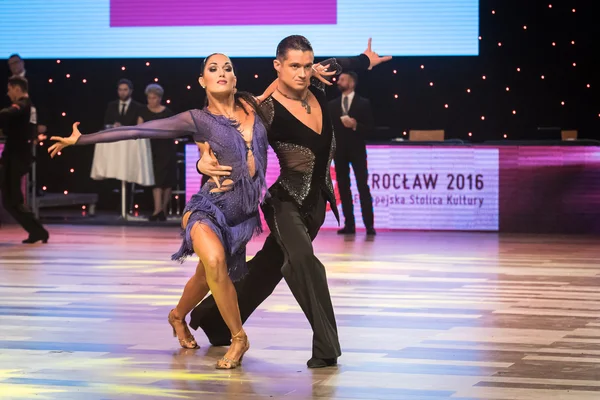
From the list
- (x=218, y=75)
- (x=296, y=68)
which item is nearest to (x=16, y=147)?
(x=218, y=75)

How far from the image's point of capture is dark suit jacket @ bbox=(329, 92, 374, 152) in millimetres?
13328

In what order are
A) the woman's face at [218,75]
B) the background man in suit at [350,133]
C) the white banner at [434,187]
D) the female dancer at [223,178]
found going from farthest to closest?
1. the white banner at [434,187]
2. the background man in suit at [350,133]
3. the woman's face at [218,75]
4. the female dancer at [223,178]

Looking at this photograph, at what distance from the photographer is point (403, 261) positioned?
10344 millimetres

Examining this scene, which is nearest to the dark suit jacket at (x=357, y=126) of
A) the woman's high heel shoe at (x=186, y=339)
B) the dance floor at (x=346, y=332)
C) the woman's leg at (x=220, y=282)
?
the dance floor at (x=346, y=332)

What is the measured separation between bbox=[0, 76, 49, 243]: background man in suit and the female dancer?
6.59 m

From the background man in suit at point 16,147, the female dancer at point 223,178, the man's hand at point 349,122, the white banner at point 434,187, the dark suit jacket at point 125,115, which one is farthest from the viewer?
the dark suit jacket at point 125,115

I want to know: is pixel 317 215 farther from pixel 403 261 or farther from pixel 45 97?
pixel 45 97

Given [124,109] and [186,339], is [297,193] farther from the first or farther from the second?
[124,109]

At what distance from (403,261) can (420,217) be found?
12.9ft

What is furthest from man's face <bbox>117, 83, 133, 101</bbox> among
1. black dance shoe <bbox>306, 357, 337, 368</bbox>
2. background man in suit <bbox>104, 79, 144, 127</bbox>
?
black dance shoe <bbox>306, 357, 337, 368</bbox>

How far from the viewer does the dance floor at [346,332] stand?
4.77 metres

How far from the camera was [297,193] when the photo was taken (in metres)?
5.51

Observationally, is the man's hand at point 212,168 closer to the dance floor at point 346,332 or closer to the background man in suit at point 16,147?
the dance floor at point 346,332

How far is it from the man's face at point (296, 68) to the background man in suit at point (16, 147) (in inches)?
267
